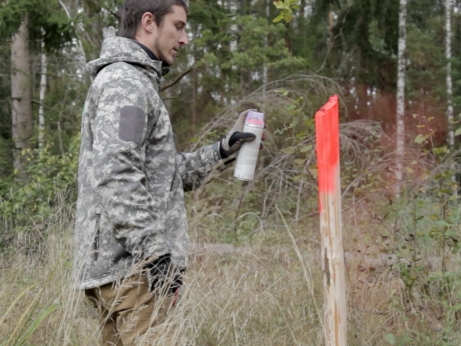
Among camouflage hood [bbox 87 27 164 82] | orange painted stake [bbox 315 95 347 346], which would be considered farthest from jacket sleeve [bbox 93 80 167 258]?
orange painted stake [bbox 315 95 347 346]

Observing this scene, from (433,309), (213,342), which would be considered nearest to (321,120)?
(213,342)

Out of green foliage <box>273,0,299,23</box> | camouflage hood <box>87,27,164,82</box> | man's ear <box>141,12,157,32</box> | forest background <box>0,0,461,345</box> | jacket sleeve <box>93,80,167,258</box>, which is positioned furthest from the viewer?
green foliage <box>273,0,299,23</box>

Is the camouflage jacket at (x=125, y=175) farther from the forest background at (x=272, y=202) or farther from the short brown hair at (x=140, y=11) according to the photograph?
the forest background at (x=272, y=202)

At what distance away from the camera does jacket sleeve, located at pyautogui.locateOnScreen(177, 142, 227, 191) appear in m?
3.57

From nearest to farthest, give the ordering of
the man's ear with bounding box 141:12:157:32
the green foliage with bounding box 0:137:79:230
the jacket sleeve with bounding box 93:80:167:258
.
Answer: the jacket sleeve with bounding box 93:80:167:258
the man's ear with bounding box 141:12:157:32
the green foliage with bounding box 0:137:79:230

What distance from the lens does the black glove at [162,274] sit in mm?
2830

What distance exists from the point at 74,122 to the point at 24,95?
5.18 feet

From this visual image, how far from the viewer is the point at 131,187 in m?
2.78

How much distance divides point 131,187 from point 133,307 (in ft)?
1.71

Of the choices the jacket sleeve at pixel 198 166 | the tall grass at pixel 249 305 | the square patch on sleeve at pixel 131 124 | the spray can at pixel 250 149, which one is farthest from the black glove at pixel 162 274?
the spray can at pixel 250 149

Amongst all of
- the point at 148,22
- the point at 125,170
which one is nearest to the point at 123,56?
the point at 148,22

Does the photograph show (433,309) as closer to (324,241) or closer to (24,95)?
(324,241)

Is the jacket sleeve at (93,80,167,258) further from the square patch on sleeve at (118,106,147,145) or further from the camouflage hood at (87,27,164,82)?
the camouflage hood at (87,27,164,82)

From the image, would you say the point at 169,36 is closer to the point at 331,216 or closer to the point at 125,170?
the point at 125,170
